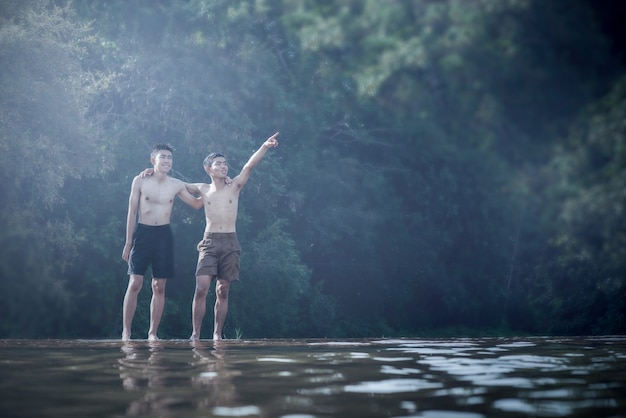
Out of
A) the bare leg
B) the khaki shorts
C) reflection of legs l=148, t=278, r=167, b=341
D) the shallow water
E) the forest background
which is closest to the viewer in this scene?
the shallow water

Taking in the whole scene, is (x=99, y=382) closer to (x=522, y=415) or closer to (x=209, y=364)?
(x=209, y=364)

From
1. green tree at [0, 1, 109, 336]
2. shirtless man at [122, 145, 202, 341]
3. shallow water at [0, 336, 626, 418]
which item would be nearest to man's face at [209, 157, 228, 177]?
shirtless man at [122, 145, 202, 341]

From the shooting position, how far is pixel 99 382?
3959mm

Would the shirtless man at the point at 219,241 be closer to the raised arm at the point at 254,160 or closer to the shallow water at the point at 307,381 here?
the raised arm at the point at 254,160

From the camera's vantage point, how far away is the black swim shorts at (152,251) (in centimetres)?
764

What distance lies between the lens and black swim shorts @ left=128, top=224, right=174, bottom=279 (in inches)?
301

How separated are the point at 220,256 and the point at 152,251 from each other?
551 mm

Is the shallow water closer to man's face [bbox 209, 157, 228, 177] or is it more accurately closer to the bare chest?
the bare chest

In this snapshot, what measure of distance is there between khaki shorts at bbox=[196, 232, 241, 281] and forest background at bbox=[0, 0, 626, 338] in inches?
68.1

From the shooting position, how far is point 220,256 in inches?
304

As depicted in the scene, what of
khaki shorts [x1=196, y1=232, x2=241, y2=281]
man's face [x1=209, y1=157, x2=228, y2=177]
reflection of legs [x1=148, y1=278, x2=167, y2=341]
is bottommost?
reflection of legs [x1=148, y1=278, x2=167, y2=341]

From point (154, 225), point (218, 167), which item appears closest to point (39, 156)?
point (154, 225)

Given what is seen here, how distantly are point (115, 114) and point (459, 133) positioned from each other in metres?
9.87

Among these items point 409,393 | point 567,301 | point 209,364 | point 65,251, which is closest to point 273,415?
point 409,393
